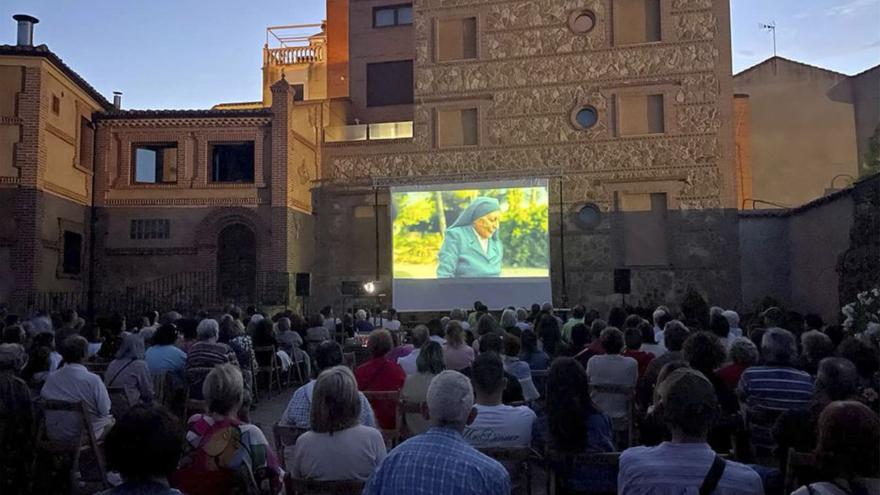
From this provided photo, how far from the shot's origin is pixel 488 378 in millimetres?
4191

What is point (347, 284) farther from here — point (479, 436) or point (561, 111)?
point (479, 436)

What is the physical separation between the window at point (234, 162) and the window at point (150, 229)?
85.4 inches

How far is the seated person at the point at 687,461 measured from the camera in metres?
2.80

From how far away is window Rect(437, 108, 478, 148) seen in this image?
22.4m

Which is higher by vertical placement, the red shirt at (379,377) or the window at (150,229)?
the window at (150,229)

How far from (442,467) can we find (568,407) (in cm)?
142

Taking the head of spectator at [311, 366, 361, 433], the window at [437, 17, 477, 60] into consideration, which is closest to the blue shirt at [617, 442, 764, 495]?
the head of spectator at [311, 366, 361, 433]

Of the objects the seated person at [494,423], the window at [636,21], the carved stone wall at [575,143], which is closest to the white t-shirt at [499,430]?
the seated person at [494,423]

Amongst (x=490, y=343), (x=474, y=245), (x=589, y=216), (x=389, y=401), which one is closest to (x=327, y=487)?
(x=389, y=401)

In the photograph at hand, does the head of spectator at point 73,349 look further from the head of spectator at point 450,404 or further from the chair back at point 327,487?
the head of spectator at point 450,404

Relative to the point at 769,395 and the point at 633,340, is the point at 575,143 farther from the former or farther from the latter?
the point at 769,395

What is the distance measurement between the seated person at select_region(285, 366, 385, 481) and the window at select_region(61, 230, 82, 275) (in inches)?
711

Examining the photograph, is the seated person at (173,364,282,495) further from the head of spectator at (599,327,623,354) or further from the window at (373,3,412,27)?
the window at (373,3,412,27)

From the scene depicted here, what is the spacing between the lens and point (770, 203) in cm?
2303
